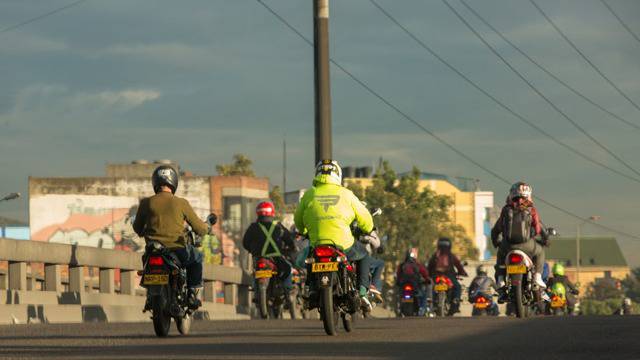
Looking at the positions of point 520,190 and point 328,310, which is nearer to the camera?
point 328,310

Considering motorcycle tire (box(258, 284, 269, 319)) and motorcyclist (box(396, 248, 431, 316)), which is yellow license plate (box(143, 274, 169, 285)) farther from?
motorcyclist (box(396, 248, 431, 316))

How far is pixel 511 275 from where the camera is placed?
2002 centimetres

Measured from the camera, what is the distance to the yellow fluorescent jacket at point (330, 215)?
1434cm

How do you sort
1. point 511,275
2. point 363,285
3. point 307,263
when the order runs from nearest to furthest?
point 307,263 → point 363,285 → point 511,275

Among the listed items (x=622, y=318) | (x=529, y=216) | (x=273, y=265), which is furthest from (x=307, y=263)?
(x=273, y=265)

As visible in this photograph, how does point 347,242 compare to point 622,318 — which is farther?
point 622,318

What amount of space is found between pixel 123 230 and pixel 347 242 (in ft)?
287

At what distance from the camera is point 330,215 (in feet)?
47.2

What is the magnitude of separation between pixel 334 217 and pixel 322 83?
12442 mm

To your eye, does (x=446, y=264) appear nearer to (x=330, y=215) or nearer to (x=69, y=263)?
(x=69, y=263)

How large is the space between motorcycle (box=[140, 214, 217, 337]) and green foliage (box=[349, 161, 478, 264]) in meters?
92.7

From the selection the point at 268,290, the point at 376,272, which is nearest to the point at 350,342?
the point at 376,272

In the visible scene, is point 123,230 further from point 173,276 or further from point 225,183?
point 173,276

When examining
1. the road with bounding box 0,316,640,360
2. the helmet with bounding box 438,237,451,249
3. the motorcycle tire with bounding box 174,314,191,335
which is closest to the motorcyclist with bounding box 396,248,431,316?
the helmet with bounding box 438,237,451,249
